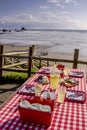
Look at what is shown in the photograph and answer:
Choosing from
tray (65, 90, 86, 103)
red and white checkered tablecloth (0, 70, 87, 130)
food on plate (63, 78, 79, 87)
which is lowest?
red and white checkered tablecloth (0, 70, 87, 130)

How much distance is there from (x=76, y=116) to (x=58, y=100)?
443 mm

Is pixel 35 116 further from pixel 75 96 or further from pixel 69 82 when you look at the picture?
pixel 69 82

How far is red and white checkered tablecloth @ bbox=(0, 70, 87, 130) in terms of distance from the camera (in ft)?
7.29

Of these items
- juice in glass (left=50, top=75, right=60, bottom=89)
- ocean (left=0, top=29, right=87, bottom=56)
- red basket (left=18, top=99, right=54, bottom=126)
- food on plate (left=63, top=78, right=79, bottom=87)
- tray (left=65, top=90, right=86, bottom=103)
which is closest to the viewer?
red basket (left=18, top=99, right=54, bottom=126)

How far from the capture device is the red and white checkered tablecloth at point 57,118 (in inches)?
87.4

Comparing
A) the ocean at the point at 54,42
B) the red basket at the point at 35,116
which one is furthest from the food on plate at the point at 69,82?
the ocean at the point at 54,42

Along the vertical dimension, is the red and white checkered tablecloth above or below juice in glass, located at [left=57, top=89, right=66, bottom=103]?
below

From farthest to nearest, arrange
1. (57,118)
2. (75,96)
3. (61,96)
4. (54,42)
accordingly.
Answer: (54,42) < (75,96) < (61,96) < (57,118)

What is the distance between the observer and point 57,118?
245cm

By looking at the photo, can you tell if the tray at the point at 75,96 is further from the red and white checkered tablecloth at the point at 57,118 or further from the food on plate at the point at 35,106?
the food on plate at the point at 35,106

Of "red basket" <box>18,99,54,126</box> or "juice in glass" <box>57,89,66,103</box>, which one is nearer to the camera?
"red basket" <box>18,99,54,126</box>

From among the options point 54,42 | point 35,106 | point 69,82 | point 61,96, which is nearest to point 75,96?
point 61,96

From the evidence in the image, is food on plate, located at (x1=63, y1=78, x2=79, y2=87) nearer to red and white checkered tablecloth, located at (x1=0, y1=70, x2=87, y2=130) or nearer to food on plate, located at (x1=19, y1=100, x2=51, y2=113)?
red and white checkered tablecloth, located at (x1=0, y1=70, x2=87, y2=130)

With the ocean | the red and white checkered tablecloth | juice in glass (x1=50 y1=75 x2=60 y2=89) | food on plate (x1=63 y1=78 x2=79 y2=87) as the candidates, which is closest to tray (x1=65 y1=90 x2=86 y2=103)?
the red and white checkered tablecloth
